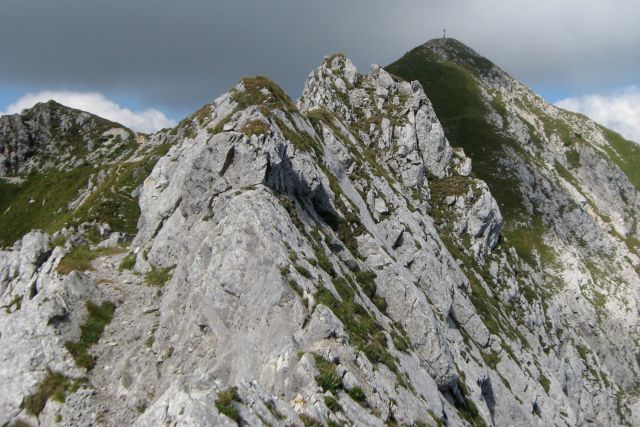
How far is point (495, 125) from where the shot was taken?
Result: 124625 mm

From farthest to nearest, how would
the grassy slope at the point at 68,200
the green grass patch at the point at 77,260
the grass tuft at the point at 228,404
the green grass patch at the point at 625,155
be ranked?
the green grass patch at the point at 625,155 → the grassy slope at the point at 68,200 → the green grass patch at the point at 77,260 → the grass tuft at the point at 228,404

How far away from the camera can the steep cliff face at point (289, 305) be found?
1952 cm

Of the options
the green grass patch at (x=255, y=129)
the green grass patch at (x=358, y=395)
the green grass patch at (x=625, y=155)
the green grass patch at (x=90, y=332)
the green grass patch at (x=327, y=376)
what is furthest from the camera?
the green grass patch at (x=625, y=155)

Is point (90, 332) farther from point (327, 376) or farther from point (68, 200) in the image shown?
point (68, 200)

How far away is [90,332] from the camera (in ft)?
81.3

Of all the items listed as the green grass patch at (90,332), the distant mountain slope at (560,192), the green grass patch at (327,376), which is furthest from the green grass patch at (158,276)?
the distant mountain slope at (560,192)

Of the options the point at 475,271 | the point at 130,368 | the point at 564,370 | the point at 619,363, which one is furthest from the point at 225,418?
the point at 619,363

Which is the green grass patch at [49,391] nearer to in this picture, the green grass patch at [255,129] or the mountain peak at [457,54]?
the green grass patch at [255,129]

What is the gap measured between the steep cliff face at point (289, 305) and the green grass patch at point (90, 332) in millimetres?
100

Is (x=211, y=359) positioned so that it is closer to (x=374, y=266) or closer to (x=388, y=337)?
(x=388, y=337)

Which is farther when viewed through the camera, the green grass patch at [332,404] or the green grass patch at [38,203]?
the green grass patch at [38,203]

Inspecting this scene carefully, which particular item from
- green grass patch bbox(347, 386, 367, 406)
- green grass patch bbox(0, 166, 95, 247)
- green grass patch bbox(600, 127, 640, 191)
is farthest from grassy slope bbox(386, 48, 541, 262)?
green grass patch bbox(0, 166, 95, 247)

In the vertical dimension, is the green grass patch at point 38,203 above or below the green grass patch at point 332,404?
above

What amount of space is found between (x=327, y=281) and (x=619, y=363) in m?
73.1
